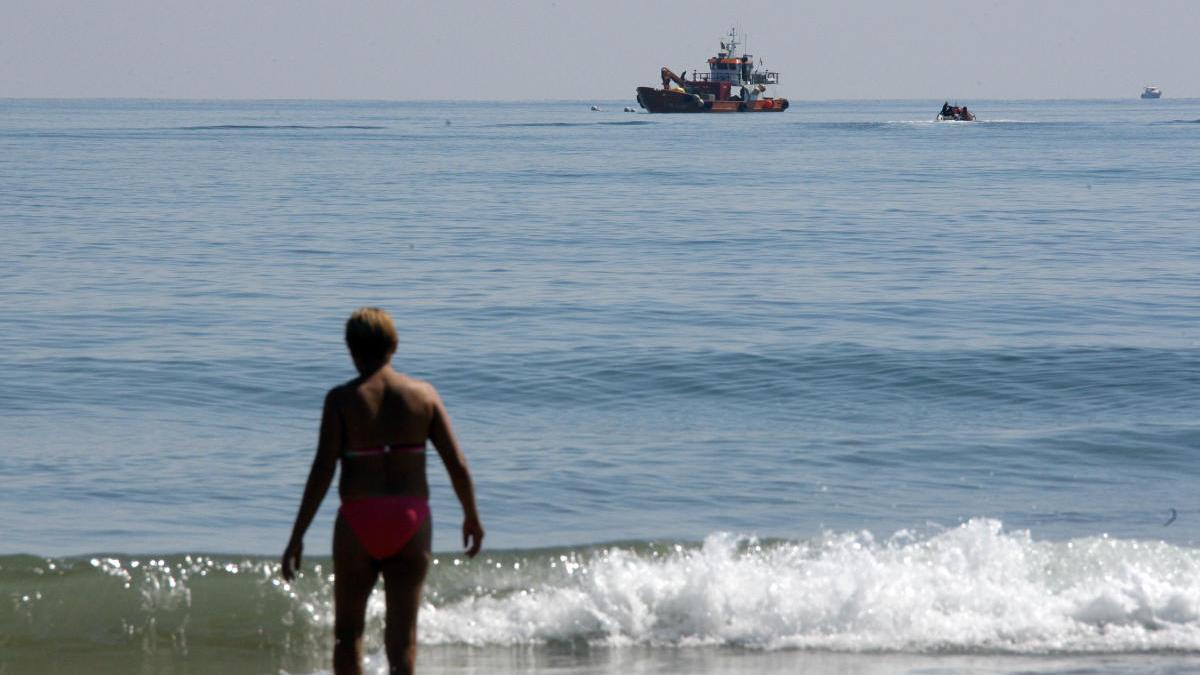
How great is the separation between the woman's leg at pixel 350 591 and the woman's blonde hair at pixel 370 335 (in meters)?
0.59

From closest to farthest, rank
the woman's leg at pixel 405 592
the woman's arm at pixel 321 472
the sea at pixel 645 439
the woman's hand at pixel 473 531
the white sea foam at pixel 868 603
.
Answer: the woman's arm at pixel 321 472 → the woman's leg at pixel 405 592 → the woman's hand at pixel 473 531 → the white sea foam at pixel 868 603 → the sea at pixel 645 439

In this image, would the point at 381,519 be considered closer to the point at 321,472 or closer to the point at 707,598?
the point at 321,472

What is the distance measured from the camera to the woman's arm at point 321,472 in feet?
17.0

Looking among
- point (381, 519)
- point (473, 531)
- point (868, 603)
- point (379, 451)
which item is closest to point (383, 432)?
point (379, 451)

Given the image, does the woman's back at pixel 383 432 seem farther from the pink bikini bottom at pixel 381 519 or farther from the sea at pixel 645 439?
the sea at pixel 645 439

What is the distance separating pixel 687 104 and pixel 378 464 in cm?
12724

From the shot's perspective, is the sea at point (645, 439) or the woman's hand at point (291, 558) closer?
the woman's hand at point (291, 558)

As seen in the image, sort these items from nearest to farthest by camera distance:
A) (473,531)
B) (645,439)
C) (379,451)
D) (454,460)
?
(379,451) → (454,460) → (473,531) → (645,439)

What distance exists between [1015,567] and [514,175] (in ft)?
148

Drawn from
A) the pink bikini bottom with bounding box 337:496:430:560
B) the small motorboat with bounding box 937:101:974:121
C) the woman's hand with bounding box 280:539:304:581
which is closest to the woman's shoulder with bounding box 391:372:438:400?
the pink bikini bottom with bounding box 337:496:430:560

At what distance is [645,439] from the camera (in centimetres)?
1246

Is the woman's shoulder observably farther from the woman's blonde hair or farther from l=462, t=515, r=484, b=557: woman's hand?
l=462, t=515, r=484, b=557: woman's hand

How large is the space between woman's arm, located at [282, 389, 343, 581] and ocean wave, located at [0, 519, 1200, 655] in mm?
2500

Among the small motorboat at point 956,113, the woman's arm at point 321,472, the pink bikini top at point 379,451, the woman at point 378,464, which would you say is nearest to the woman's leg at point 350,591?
the woman at point 378,464
